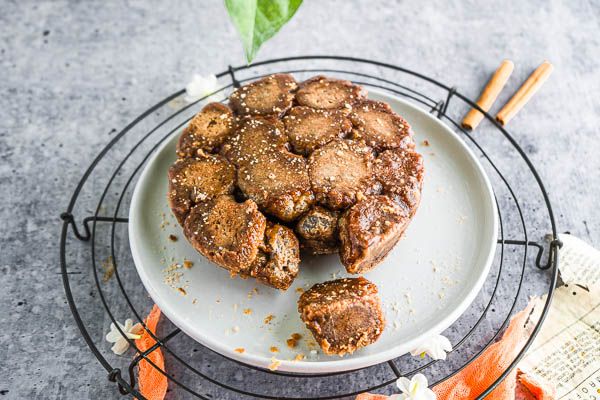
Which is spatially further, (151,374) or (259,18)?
(151,374)

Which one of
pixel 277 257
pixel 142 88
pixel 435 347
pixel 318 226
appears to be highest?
pixel 318 226

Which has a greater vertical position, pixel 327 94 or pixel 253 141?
pixel 327 94

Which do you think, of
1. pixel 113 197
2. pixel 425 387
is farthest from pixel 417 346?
pixel 113 197

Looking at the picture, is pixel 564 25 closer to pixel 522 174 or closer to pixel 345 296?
pixel 522 174

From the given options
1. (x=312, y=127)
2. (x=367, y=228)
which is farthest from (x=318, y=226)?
(x=312, y=127)

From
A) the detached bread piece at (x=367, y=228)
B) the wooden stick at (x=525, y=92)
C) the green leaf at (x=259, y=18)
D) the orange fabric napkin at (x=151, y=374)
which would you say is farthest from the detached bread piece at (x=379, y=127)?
the orange fabric napkin at (x=151, y=374)

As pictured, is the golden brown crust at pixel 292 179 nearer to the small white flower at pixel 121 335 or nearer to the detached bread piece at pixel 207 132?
the detached bread piece at pixel 207 132

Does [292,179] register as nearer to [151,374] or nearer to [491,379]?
[151,374]
